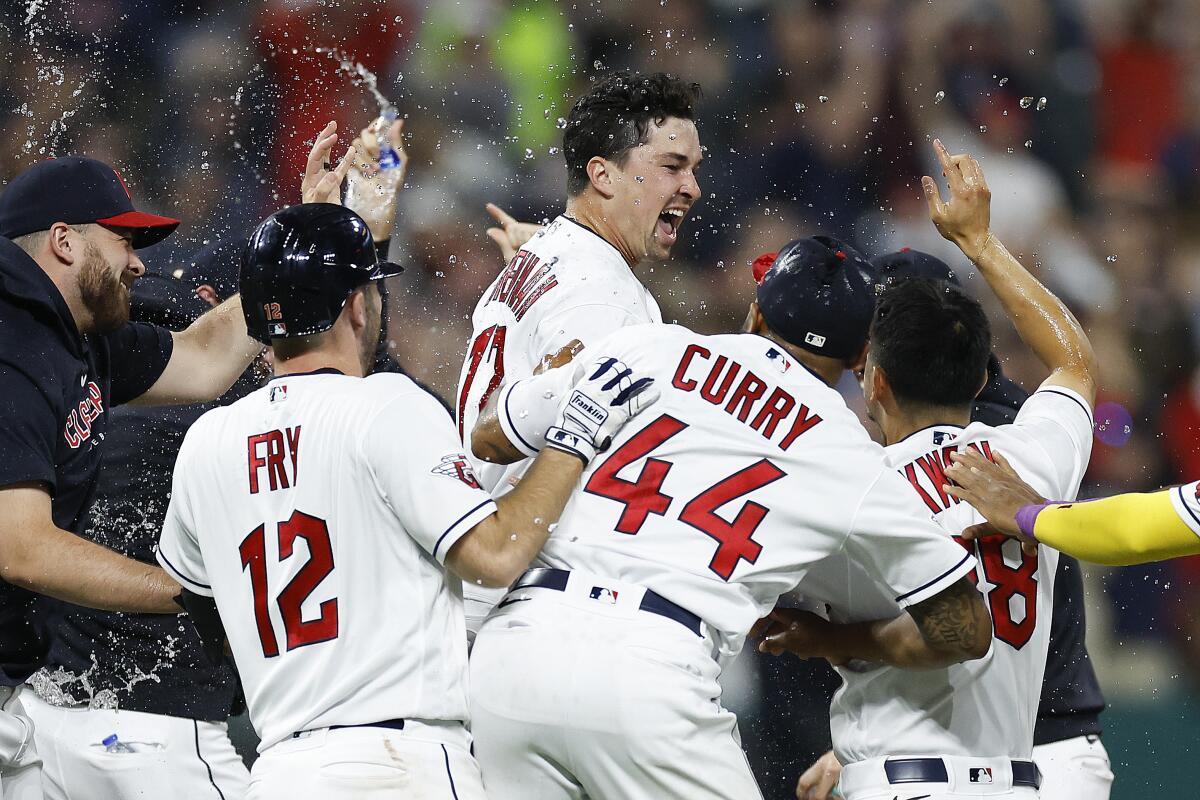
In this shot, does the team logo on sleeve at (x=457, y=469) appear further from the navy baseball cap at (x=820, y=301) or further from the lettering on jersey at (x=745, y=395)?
the navy baseball cap at (x=820, y=301)

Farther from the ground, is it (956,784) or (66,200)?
(66,200)

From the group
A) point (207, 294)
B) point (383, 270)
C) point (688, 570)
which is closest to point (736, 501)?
point (688, 570)

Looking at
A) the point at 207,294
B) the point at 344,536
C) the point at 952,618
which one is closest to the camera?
the point at 344,536

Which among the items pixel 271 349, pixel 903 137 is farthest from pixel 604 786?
pixel 903 137

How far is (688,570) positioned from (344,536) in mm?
856

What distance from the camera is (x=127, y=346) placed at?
5086 millimetres

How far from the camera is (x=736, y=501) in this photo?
3410 millimetres

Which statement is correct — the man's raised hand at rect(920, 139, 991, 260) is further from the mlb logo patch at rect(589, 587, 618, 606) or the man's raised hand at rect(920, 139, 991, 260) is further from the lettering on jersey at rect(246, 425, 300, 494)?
the lettering on jersey at rect(246, 425, 300, 494)

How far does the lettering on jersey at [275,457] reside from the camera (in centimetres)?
331

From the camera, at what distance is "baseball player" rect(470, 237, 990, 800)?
3.26 m

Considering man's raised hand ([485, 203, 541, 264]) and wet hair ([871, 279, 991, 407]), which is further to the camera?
man's raised hand ([485, 203, 541, 264])

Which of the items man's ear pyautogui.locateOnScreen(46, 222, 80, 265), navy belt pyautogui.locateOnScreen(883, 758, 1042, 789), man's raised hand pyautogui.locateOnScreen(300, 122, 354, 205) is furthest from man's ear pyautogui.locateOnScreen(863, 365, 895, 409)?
man's ear pyautogui.locateOnScreen(46, 222, 80, 265)

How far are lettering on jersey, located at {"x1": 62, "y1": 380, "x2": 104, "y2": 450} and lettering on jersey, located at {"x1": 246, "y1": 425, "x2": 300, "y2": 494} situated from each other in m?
1.24

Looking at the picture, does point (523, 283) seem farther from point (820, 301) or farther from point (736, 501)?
point (736, 501)
